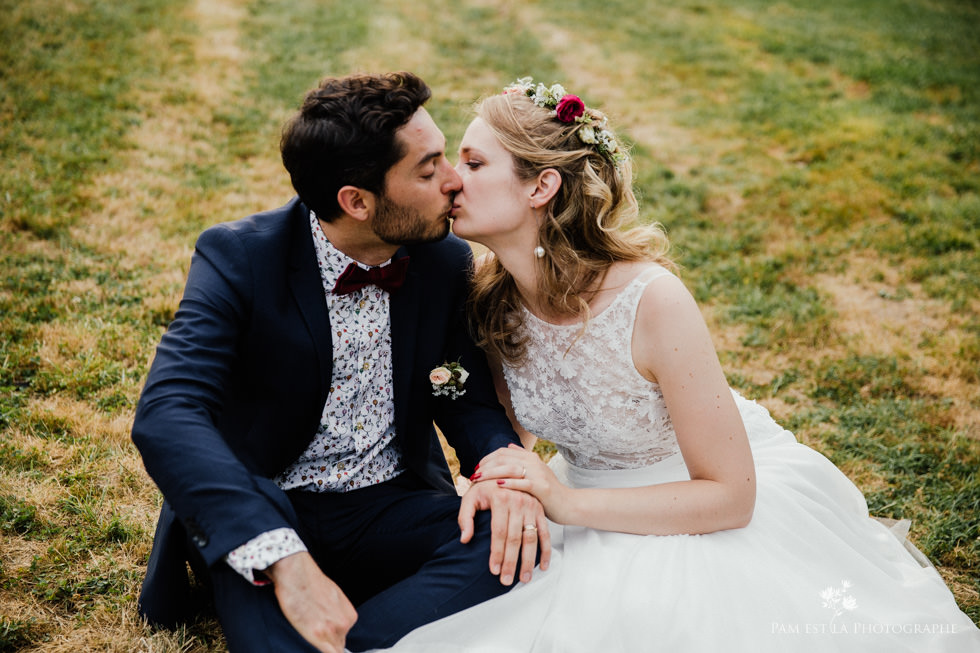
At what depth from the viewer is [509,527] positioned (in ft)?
8.32

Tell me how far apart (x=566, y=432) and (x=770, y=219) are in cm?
474

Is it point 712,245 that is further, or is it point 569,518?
point 712,245

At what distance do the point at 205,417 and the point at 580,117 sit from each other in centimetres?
187

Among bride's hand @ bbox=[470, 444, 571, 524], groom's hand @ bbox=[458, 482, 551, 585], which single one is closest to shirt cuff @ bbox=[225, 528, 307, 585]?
groom's hand @ bbox=[458, 482, 551, 585]

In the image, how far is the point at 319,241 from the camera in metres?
2.99

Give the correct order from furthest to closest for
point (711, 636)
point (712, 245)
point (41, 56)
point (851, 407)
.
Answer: point (41, 56) < point (712, 245) < point (851, 407) < point (711, 636)

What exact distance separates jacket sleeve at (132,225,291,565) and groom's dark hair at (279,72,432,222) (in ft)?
1.34

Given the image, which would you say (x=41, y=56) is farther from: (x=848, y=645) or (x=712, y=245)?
(x=848, y=645)

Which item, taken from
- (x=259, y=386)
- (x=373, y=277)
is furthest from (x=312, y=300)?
(x=259, y=386)

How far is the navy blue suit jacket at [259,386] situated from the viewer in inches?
89.3

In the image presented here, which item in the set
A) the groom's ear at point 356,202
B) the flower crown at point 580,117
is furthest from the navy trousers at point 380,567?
the flower crown at point 580,117

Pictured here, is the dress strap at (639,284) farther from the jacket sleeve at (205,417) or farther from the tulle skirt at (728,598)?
the jacket sleeve at (205,417)

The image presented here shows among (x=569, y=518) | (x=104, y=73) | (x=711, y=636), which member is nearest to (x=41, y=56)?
(x=104, y=73)

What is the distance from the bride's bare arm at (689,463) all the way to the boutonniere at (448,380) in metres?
0.40
